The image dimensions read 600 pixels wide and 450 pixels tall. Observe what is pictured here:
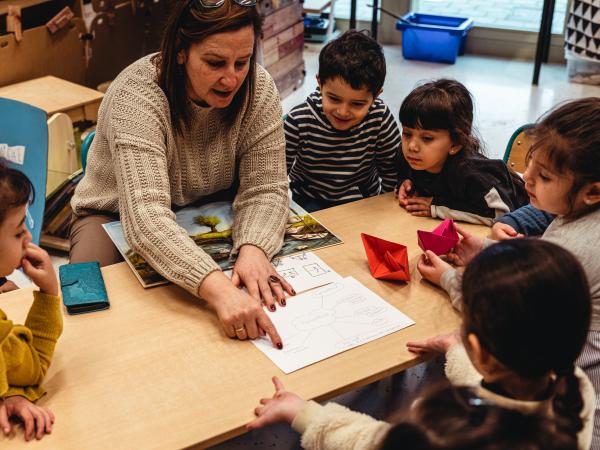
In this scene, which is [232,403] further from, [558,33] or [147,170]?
[558,33]

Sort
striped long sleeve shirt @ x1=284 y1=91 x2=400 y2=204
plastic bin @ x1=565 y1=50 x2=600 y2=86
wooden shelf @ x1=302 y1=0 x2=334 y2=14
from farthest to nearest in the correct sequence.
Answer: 1. plastic bin @ x1=565 y1=50 x2=600 y2=86
2. wooden shelf @ x1=302 y1=0 x2=334 y2=14
3. striped long sleeve shirt @ x1=284 y1=91 x2=400 y2=204

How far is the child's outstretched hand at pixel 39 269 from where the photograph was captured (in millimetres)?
1303

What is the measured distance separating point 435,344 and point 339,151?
93cm

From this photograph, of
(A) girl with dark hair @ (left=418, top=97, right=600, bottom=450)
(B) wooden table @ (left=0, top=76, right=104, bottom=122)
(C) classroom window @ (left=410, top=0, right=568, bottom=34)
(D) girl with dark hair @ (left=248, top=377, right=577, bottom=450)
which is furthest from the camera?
(C) classroom window @ (left=410, top=0, right=568, bottom=34)

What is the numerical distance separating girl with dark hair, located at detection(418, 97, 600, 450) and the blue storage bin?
3.67 meters

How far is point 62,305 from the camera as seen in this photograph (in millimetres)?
1508

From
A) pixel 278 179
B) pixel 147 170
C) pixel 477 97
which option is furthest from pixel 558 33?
pixel 147 170

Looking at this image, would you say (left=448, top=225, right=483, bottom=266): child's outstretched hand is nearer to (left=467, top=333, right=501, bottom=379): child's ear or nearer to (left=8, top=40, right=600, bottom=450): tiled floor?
(left=467, top=333, right=501, bottom=379): child's ear

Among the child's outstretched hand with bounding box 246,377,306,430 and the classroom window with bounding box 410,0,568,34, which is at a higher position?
the child's outstretched hand with bounding box 246,377,306,430

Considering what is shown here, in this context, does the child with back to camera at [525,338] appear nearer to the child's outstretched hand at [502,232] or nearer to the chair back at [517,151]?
the child's outstretched hand at [502,232]

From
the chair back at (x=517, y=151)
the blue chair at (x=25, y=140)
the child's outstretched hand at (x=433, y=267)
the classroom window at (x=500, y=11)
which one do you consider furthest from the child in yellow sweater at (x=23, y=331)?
the classroom window at (x=500, y=11)

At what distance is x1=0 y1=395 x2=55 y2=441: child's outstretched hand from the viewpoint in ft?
3.90

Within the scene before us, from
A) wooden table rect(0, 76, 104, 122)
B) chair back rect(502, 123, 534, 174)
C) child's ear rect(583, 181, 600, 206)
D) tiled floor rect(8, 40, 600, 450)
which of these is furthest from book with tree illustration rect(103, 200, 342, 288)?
wooden table rect(0, 76, 104, 122)

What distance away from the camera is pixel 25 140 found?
228cm
